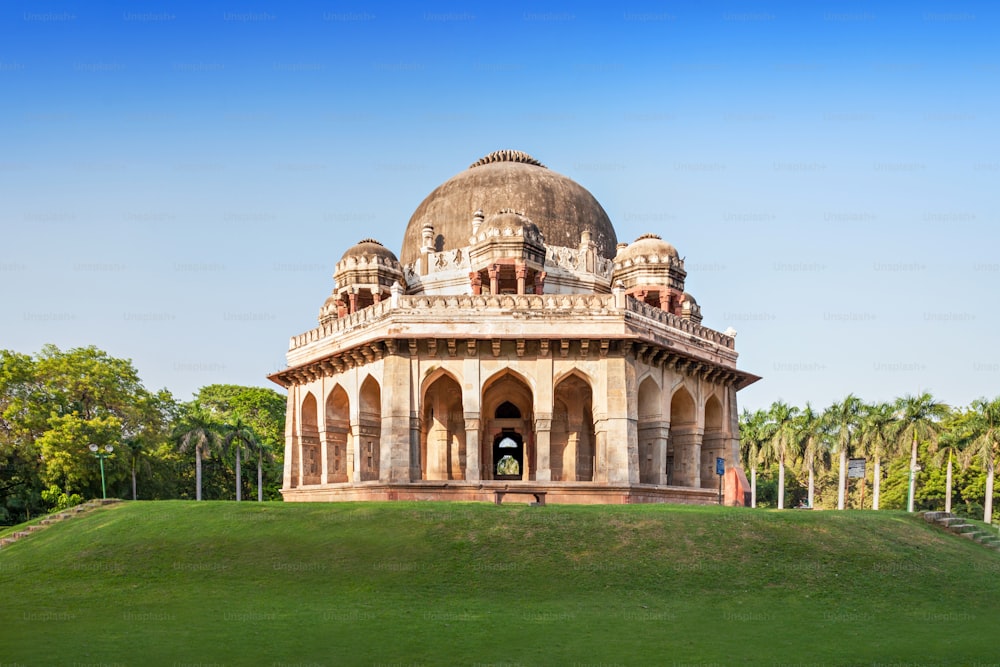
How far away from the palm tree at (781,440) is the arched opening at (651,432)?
25516 mm

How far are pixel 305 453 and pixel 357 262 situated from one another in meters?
7.96

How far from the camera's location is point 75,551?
54.8ft

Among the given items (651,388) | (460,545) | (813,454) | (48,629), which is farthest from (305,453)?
(813,454)

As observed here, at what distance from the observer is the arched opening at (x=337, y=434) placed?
30.5m

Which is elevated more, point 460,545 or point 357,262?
point 357,262

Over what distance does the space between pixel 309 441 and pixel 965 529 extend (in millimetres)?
23092

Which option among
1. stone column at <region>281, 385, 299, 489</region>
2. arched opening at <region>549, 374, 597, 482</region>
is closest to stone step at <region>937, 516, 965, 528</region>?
arched opening at <region>549, 374, 597, 482</region>

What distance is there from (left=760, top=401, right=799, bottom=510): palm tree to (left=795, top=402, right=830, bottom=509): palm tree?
488mm

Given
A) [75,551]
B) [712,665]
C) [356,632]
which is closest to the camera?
[712,665]

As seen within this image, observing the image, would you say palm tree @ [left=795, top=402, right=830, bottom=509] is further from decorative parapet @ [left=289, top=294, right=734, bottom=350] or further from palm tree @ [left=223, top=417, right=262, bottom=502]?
palm tree @ [left=223, top=417, right=262, bottom=502]

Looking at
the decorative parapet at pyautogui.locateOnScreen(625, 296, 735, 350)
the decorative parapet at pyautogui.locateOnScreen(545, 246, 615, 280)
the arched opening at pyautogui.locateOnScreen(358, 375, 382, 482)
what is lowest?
the arched opening at pyautogui.locateOnScreen(358, 375, 382, 482)

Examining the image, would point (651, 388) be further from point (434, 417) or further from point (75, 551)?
point (75, 551)

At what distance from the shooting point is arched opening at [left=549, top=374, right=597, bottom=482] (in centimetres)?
2833

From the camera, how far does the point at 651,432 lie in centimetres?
2753
